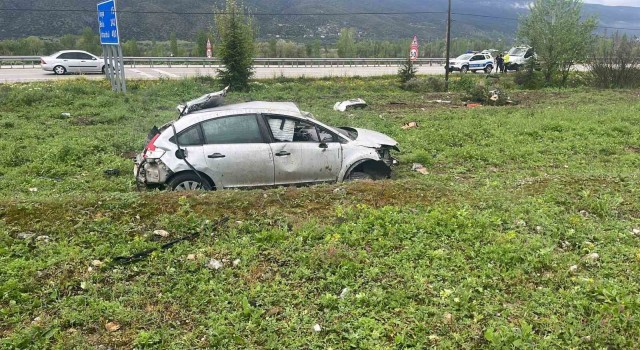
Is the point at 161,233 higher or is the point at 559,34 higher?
the point at 559,34

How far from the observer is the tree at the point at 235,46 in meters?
19.4

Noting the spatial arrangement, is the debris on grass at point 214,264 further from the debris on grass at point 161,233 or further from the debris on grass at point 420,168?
the debris on grass at point 420,168

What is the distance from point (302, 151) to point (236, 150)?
3.11 feet

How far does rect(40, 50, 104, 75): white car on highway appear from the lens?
25.9 metres

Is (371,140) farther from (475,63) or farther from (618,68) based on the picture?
(475,63)

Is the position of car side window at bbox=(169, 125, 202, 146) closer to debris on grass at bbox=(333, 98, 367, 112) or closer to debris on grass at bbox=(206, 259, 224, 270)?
debris on grass at bbox=(206, 259, 224, 270)

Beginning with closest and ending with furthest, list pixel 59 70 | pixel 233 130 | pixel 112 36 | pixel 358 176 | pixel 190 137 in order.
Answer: pixel 190 137, pixel 233 130, pixel 358 176, pixel 112 36, pixel 59 70

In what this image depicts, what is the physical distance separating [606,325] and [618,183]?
156 inches

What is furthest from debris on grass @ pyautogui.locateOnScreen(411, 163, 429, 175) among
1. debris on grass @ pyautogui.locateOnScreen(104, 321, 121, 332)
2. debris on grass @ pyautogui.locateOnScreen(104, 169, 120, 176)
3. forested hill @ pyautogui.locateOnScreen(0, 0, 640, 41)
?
forested hill @ pyautogui.locateOnScreen(0, 0, 640, 41)

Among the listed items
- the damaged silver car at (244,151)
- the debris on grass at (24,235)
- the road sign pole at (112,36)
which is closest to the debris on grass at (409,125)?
the damaged silver car at (244,151)

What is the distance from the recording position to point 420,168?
8.71 m

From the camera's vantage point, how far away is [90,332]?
3527 millimetres

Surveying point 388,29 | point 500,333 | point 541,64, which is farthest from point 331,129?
point 388,29

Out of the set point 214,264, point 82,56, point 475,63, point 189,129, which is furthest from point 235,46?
point 475,63
